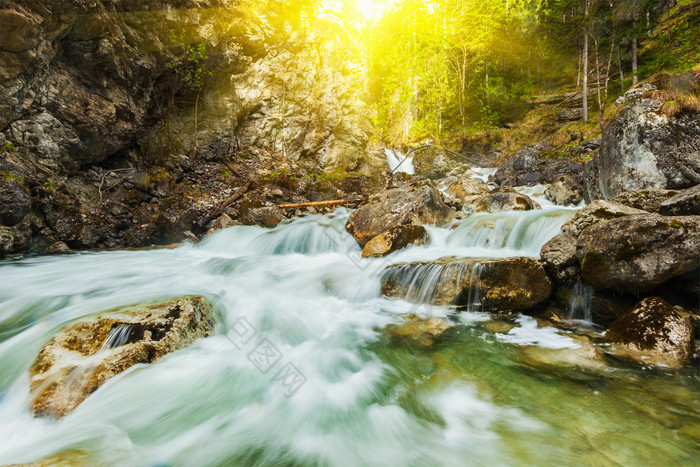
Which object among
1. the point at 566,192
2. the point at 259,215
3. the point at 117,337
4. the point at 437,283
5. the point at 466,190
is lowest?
the point at 437,283

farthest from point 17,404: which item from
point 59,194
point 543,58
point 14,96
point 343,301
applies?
point 543,58

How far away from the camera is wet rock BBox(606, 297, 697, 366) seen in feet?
9.59

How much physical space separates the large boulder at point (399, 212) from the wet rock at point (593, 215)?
3.41m

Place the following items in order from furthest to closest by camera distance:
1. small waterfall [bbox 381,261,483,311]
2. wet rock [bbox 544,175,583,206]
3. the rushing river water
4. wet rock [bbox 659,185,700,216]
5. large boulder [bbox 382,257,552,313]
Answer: wet rock [bbox 544,175,583,206], small waterfall [bbox 381,261,483,311], large boulder [bbox 382,257,552,313], wet rock [bbox 659,185,700,216], the rushing river water

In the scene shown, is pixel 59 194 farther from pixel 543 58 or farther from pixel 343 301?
pixel 543 58

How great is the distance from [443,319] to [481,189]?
10.0 meters

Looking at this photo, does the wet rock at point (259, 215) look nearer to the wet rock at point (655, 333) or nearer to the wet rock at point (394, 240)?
Answer: the wet rock at point (394, 240)

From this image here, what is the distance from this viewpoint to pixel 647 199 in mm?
5137

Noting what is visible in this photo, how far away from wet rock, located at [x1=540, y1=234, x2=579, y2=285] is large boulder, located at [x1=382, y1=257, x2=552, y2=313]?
0.21 m

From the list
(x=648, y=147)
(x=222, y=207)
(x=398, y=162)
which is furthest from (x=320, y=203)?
(x=398, y=162)

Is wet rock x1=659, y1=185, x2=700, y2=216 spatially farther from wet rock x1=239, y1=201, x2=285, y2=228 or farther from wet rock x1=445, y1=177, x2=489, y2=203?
wet rock x1=239, y1=201, x2=285, y2=228

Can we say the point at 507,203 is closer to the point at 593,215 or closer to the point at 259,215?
the point at 593,215

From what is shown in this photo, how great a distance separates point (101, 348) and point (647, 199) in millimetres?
8092

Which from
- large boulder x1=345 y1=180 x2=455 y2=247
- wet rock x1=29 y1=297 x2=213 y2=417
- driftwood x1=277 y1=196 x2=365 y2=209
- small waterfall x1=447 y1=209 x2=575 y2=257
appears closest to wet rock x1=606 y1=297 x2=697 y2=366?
small waterfall x1=447 y1=209 x2=575 y2=257
